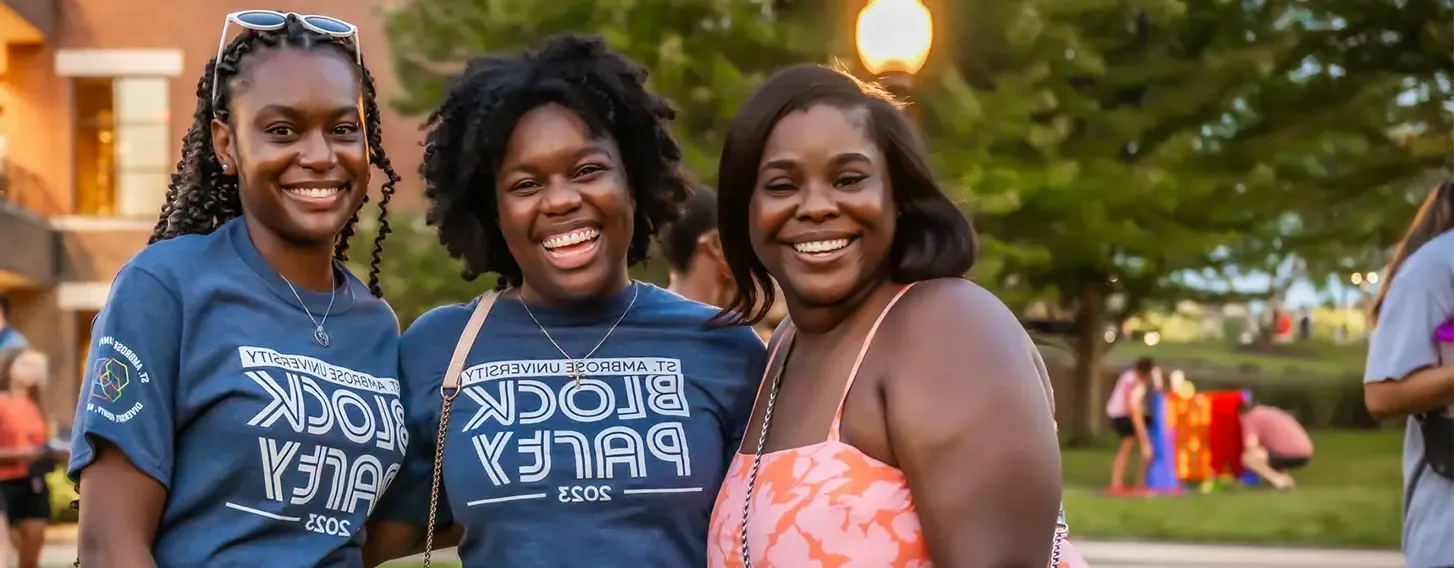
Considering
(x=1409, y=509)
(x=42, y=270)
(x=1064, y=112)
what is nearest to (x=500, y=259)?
(x=1409, y=509)

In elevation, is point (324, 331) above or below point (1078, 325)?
above

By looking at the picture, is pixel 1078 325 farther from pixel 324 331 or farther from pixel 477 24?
pixel 324 331

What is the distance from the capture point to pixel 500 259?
3.61 meters

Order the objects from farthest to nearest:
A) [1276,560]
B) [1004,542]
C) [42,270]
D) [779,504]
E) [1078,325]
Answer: [1078,325] → [42,270] → [1276,560] → [779,504] → [1004,542]

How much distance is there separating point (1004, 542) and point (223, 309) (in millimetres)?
1476

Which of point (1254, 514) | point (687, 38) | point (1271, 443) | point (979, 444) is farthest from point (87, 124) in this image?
point (979, 444)

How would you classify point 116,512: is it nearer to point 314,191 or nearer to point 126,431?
point 126,431

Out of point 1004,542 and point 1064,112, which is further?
point 1064,112

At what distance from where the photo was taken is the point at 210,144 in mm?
3266

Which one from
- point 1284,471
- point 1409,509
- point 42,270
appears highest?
point 1409,509

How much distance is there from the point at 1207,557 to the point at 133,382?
11.5 metres

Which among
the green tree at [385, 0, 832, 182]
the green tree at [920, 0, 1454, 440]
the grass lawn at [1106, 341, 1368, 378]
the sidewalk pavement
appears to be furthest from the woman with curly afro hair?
the grass lawn at [1106, 341, 1368, 378]

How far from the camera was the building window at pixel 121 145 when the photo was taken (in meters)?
21.1

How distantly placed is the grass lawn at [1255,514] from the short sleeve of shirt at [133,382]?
1260cm
